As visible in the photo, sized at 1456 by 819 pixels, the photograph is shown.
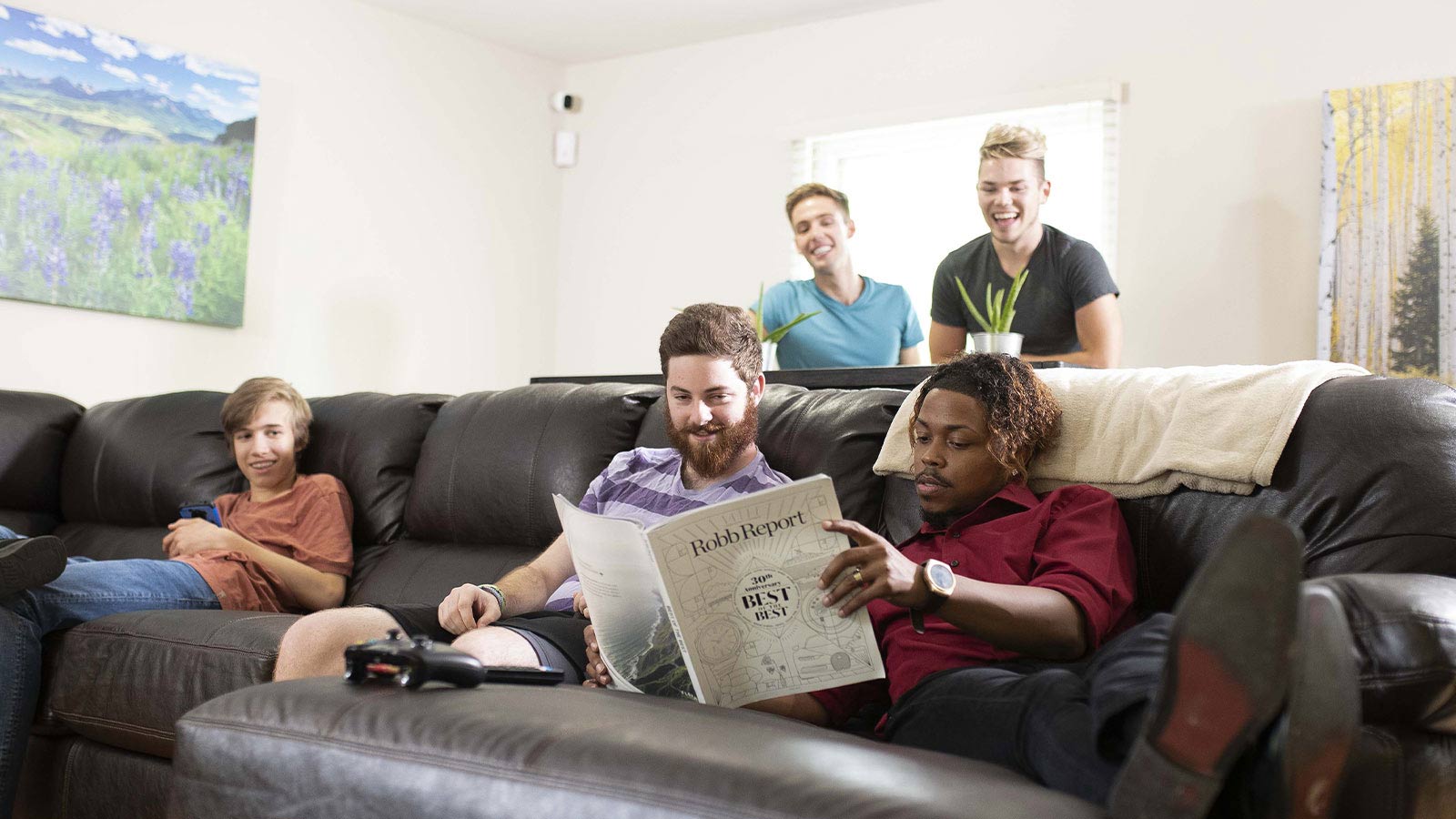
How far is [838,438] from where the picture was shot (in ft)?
6.83

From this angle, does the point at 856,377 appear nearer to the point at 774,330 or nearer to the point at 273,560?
the point at 774,330

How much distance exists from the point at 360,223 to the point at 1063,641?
13.6 feet

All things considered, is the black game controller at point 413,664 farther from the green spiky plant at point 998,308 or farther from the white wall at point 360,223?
the white wall at point 360,223

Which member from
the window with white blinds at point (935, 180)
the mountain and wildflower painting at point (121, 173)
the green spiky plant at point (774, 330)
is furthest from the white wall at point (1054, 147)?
the mountain and wildflower painting at point (121, 173)

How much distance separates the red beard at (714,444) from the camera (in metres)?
2.03

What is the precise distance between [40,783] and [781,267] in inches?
135

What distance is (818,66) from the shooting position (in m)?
5.03

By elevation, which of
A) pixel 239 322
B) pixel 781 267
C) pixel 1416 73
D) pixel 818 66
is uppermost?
pixel 818 66

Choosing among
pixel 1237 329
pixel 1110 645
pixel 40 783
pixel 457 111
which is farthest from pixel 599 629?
pixel 457 111

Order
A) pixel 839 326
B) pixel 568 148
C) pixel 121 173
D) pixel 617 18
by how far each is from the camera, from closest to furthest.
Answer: pixel 839 326 < pixel 121 173 < pixel 617 18 < pixel 568 148

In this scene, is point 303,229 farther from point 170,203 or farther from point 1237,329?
point 1237,329

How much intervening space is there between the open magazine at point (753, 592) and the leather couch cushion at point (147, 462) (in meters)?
1.82

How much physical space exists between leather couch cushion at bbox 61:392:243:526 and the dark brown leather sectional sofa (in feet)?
0.04

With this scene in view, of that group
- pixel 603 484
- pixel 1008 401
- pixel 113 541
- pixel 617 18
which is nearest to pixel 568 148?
pixel 617 18
